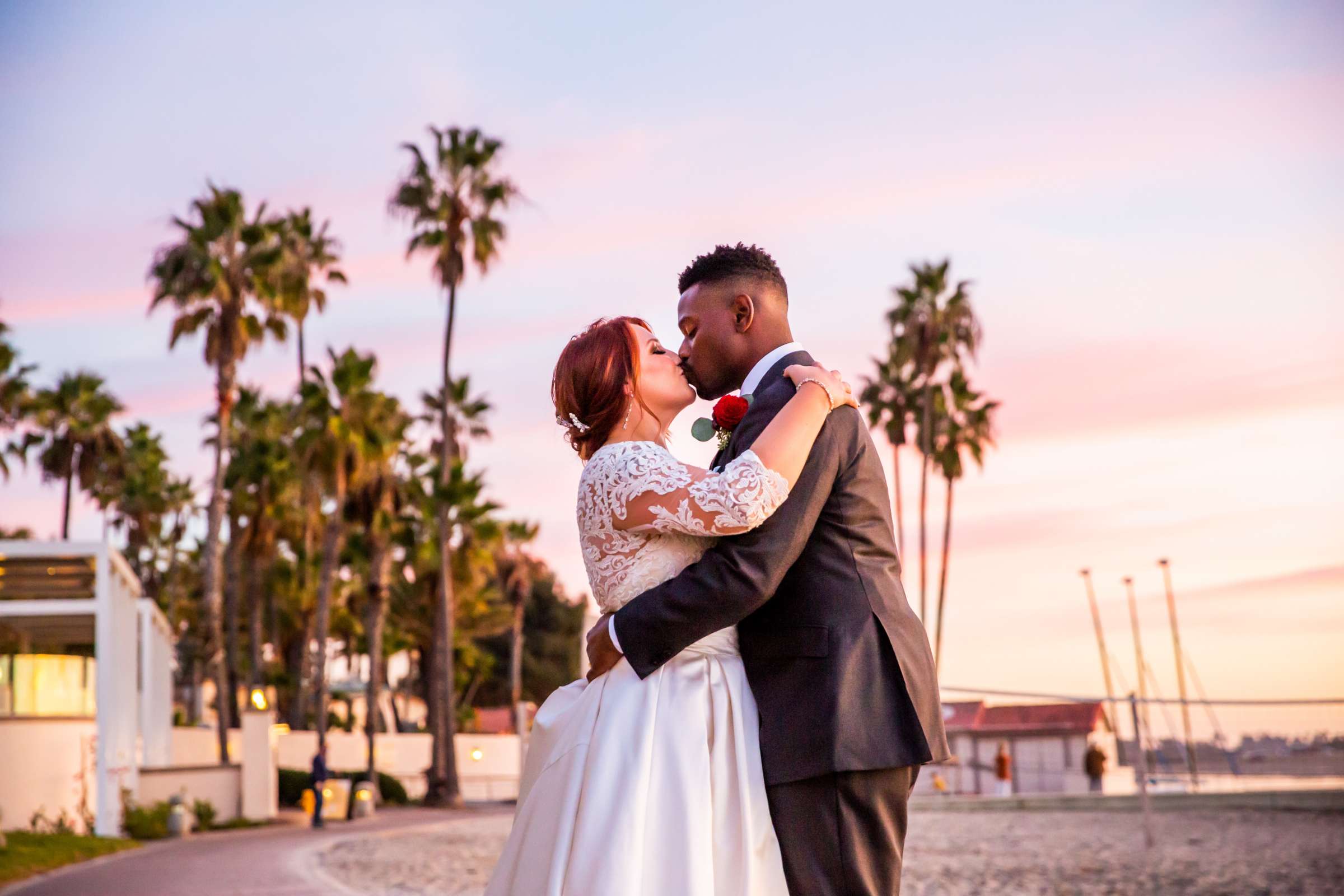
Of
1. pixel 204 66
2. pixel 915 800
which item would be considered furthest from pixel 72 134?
pixel 915 800

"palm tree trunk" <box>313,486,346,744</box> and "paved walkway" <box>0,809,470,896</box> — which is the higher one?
"palm tree trunk" <box>313,486,346,744</box>

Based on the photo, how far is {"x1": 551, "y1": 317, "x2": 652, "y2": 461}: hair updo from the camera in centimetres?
374

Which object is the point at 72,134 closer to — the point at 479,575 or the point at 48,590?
the point at 48,590

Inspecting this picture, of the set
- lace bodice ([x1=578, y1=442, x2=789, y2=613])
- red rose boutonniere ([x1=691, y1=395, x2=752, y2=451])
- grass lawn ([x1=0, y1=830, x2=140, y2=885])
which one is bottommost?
grass lawn ([x1=0, y1=830, x2=140, y2=885])

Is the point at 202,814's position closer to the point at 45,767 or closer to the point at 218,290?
the point at 45,767

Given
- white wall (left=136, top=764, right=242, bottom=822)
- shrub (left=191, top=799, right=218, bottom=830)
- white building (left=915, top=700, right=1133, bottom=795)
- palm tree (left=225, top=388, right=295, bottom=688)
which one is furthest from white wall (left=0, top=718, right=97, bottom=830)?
palm tree (left=225, top=388, right=295, bottom=688)

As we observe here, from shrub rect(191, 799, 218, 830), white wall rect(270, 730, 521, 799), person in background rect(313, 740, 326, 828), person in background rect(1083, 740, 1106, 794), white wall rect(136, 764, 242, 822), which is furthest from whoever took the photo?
white wall rect(270, 730, 521, 799)

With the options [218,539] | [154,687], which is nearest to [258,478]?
[218,539]

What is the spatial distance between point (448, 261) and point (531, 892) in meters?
34.6

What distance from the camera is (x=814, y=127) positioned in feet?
54.5

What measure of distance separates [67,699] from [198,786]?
673cm

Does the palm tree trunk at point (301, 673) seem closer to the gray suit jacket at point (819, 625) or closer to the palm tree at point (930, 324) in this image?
the palm tree at point (930, 324)

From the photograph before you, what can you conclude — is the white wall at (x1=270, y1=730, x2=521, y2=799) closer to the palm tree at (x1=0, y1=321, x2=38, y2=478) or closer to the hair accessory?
the palm tree at (x1=0, y1=321, x2=38, y2=478)

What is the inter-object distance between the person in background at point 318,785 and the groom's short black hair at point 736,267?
1112 inches
